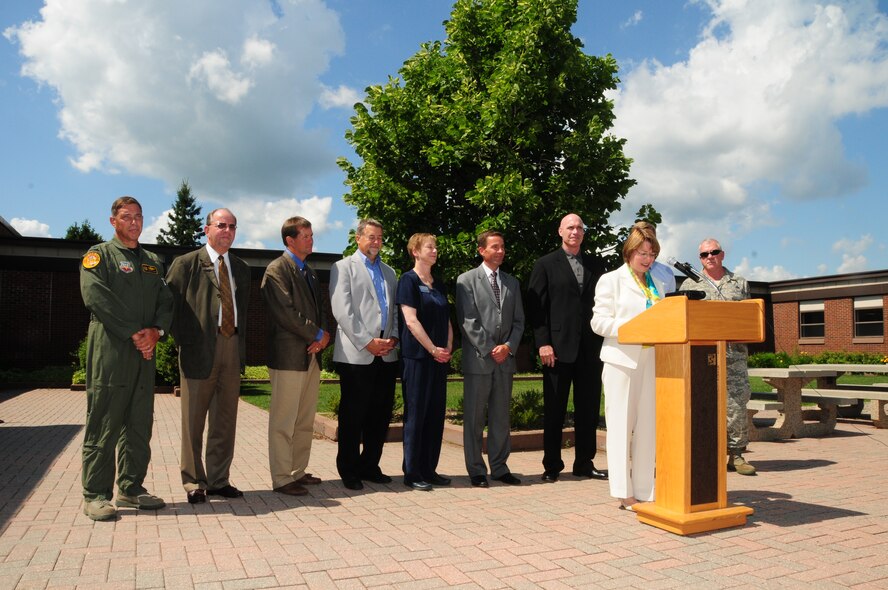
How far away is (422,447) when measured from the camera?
6586 millimetres

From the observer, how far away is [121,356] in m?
5.28

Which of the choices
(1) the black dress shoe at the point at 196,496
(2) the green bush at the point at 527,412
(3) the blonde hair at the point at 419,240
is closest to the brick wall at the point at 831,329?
(2) the green bush at the point at 527,412

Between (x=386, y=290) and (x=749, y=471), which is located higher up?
(x=386, y=290)

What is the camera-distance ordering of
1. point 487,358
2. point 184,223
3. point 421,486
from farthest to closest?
point 184,223 < point 487,358 < point 421,486

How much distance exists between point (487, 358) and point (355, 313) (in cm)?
139

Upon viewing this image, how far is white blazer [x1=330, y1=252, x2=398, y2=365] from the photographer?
6.36m

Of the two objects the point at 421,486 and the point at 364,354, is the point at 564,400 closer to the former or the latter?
the point at 421,486

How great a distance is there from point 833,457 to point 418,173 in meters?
7.14

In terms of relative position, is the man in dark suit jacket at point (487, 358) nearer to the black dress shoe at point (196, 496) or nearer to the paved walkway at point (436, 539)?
the paved walkway at point (436, 539)

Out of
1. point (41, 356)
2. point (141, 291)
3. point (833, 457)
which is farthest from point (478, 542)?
point (41, 356)

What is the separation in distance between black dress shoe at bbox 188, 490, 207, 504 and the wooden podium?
140 inches

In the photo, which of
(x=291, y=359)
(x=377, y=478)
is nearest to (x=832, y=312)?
(x=377, y=478)

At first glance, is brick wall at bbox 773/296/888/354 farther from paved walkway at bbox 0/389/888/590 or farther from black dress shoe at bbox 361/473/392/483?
black dress shoe at bbox 361/473/392/483

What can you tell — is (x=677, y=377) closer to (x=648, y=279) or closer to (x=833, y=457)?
(x=648, y=279)
